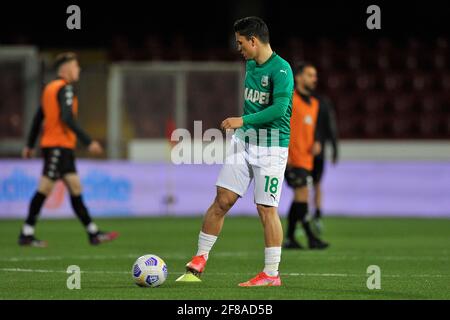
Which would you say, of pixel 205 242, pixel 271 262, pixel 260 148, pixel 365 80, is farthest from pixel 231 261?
pixel 365 80

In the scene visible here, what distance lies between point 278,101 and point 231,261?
9.73 ft

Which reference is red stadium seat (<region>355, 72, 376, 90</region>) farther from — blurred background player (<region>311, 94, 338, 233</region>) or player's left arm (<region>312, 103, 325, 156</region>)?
player's left arm (<region>312, 103, 325, 156</region>)

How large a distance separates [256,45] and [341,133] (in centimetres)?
1452

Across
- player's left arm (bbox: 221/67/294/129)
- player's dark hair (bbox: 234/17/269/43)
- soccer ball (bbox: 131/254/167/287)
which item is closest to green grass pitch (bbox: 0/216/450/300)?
soccer ball (bbox: 131/254/167/287)

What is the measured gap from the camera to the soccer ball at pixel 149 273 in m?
8.02

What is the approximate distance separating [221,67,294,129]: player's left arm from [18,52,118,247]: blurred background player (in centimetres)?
475

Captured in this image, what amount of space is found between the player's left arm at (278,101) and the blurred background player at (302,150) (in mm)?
3949

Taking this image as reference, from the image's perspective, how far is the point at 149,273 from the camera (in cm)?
802

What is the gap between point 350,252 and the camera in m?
11.9

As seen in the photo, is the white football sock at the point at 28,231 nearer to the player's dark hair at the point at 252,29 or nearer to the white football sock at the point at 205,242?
the white football sock at the point at 205,242

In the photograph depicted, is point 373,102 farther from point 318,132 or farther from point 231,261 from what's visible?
point 231,261
